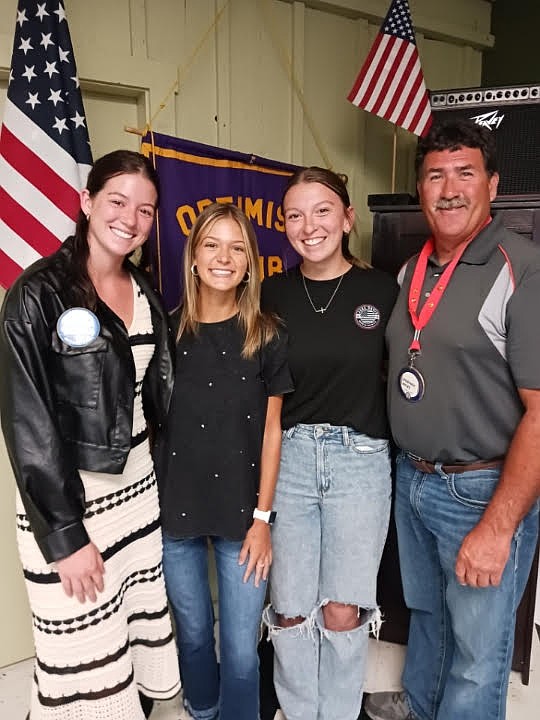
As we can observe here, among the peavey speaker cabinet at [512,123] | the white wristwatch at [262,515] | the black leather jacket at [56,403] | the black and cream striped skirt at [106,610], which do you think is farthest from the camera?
the peavey speaker cabinet at [512,123]

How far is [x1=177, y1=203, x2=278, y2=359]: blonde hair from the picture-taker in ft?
5.36

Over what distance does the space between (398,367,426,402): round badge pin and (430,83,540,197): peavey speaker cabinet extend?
106 cm

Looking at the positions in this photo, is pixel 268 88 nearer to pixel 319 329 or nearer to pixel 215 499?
pixel 319 329

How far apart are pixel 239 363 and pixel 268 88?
155 centimetres

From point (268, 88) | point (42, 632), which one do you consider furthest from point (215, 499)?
point (268, 88)

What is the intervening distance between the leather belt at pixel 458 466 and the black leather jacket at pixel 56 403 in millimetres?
820

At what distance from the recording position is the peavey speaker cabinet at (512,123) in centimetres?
216

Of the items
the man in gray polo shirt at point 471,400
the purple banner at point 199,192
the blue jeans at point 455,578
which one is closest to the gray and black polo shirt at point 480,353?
the man in gray polo shirt at point 471,400

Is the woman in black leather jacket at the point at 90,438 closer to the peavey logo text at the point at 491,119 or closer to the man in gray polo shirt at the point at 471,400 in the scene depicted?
the man in gray polo shirt at the point at 471,400

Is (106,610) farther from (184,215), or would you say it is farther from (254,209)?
(254,209)

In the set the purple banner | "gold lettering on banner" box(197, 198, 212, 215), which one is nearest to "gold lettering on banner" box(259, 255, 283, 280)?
the purple banner

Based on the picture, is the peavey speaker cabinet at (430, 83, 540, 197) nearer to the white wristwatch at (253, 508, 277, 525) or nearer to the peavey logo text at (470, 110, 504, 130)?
the peavey logo text at (470, 110, 504, 130)

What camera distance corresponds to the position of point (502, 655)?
160 cm

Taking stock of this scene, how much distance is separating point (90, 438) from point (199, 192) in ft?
4.01
